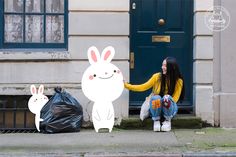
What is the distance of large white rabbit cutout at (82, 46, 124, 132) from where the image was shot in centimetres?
841

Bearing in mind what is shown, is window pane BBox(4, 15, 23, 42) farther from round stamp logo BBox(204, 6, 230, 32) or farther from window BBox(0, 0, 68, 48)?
round stamp logo BBox(204, 6, 230, 32)

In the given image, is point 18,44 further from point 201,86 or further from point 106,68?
point 201,86

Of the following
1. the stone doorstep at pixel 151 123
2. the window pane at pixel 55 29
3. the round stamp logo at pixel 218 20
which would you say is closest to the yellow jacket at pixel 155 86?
the stone doorstep at pixel 151 123

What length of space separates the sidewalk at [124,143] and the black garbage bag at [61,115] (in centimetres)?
17

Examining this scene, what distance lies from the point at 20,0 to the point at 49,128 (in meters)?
2.57

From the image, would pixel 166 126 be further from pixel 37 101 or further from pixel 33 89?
pixel 33 89

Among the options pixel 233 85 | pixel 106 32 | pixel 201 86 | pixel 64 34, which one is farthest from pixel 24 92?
pixel 233 85

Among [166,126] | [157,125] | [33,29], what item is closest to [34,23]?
[33,29]

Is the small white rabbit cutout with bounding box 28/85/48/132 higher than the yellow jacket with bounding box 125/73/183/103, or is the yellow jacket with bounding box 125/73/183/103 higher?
the yellow jacket with bounding box 125/73/183/103

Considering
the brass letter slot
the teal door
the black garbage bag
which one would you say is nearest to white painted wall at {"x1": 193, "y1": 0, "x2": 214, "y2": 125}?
the teal door

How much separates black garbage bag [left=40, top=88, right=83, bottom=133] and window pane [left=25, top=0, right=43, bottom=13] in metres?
1.73

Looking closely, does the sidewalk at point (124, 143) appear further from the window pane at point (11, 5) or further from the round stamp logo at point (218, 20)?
the window pane at point (11, 5)

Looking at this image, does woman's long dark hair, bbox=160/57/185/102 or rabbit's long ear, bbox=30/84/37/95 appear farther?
rabbit's long ear, bbox=30/84/37/95

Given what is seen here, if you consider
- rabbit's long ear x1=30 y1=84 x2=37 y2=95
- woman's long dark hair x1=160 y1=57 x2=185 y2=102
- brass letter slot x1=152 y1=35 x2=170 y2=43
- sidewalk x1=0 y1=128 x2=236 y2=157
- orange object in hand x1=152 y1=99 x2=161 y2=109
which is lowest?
sidewalk x1=0 y1=128 x2=236 y2=157
